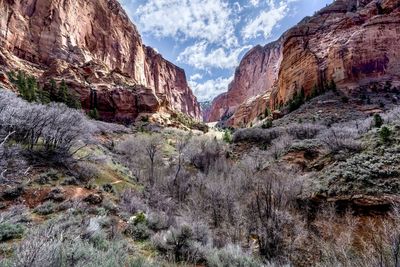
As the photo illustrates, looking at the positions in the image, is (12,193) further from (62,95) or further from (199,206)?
(62,95)

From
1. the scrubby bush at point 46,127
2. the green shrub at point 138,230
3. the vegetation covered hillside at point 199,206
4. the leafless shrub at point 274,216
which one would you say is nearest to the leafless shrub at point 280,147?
the vegetation covered hillside at point 199,206

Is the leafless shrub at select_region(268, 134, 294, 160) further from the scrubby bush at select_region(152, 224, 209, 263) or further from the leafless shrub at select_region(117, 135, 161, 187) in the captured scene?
the scrubby bush at select_region(152, 224, 209, 263)

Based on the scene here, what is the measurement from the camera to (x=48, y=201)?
36.1 feet

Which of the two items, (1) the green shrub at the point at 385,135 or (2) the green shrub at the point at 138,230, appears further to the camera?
(1) the green shrub at the point at 385,135

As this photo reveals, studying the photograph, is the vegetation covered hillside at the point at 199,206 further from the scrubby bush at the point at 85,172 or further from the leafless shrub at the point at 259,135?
the leafless shrub at the point at 259,135

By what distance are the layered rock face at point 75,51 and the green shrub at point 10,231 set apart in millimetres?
43571

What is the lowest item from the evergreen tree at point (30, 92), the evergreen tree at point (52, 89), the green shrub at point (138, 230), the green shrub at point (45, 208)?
the green shrub at point (138, 230)

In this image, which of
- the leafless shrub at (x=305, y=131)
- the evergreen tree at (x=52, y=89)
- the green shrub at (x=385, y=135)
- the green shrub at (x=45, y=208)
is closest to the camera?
the green shrub at (x=45, y=208)

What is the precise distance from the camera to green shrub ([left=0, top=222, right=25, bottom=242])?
24.6 feet

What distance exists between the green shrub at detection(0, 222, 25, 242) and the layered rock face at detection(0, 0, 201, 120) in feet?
143

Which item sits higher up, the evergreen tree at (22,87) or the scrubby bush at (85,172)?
the evergreen tree at (22,87)

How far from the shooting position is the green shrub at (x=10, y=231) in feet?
24.6

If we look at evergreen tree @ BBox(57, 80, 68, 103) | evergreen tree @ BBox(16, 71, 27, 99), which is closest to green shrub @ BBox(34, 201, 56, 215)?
evergreen tree @ BBox(16, 71, 27, 99)

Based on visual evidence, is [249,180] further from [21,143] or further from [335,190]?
[21,143]
